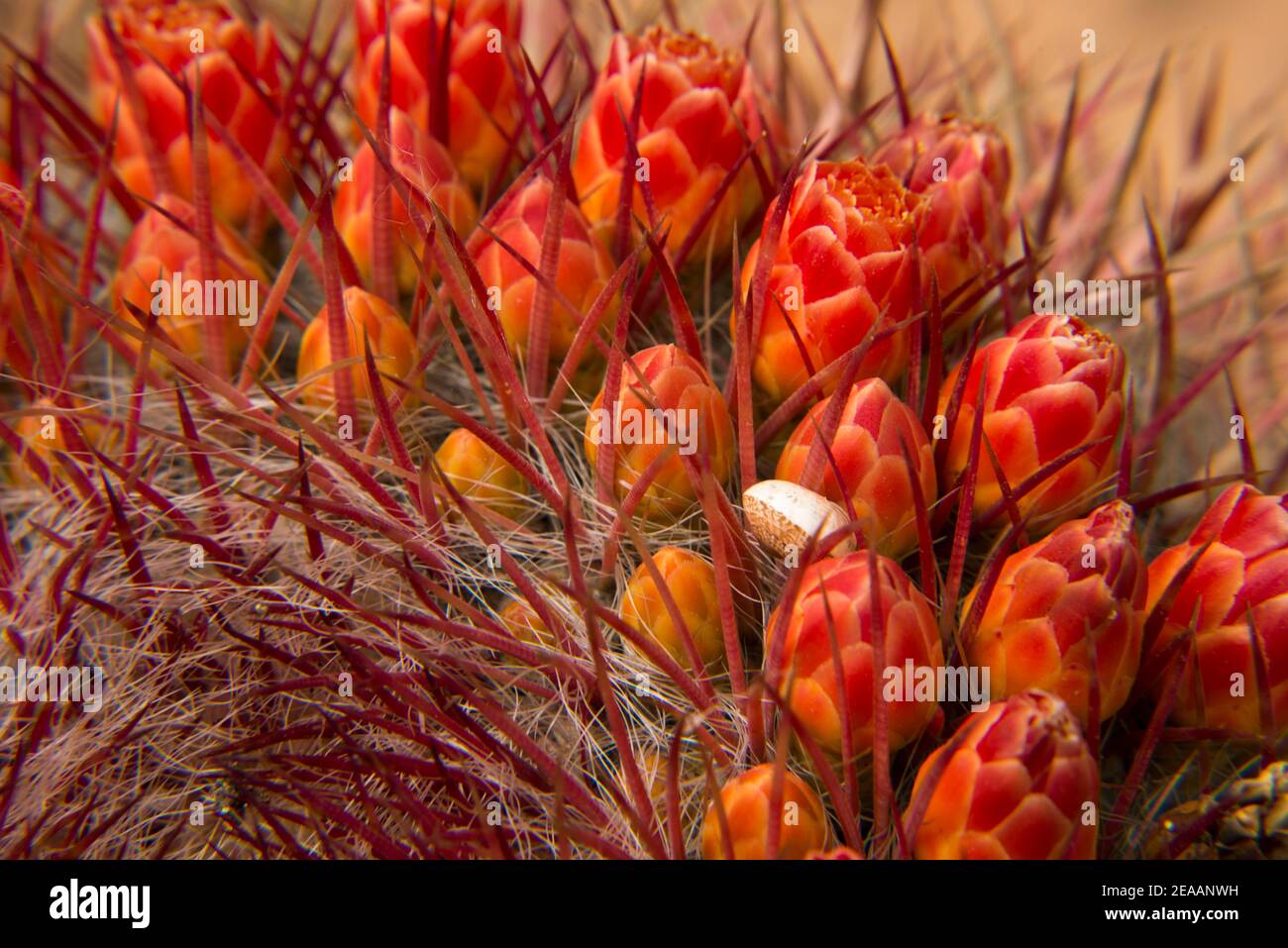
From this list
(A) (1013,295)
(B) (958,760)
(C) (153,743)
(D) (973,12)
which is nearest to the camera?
(B) (958,760)

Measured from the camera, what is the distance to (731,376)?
839 mm

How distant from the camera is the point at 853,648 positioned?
67 centimetres

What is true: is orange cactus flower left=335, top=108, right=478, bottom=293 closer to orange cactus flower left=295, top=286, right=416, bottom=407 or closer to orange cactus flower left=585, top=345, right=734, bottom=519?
orange cactus flower left=295, top=286, right=416, bottom=407

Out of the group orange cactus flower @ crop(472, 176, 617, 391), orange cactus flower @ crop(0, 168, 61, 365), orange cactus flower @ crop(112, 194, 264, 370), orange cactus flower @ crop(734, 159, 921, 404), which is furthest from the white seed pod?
orange cactus flower @ crop(0, 168, 61, 365)

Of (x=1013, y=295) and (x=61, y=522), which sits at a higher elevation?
(x=1013, y=295)

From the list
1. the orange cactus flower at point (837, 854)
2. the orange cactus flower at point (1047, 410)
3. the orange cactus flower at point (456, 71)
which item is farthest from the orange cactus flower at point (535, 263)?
the orange cactus flower at point (837, 854)

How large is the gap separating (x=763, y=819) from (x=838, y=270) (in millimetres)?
420

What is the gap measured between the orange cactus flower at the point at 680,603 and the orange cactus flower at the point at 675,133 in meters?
0.30

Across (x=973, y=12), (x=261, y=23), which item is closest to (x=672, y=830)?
(x=261, y=23)

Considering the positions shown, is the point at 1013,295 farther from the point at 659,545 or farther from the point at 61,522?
the point at 61,522

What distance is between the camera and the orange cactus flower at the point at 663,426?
29.7 inches

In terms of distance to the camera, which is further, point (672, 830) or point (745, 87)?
point (745, 87)

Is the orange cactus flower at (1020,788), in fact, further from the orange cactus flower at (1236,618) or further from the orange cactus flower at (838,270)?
the orange cactus flower at (838,270)

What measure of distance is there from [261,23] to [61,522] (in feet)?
1.79
